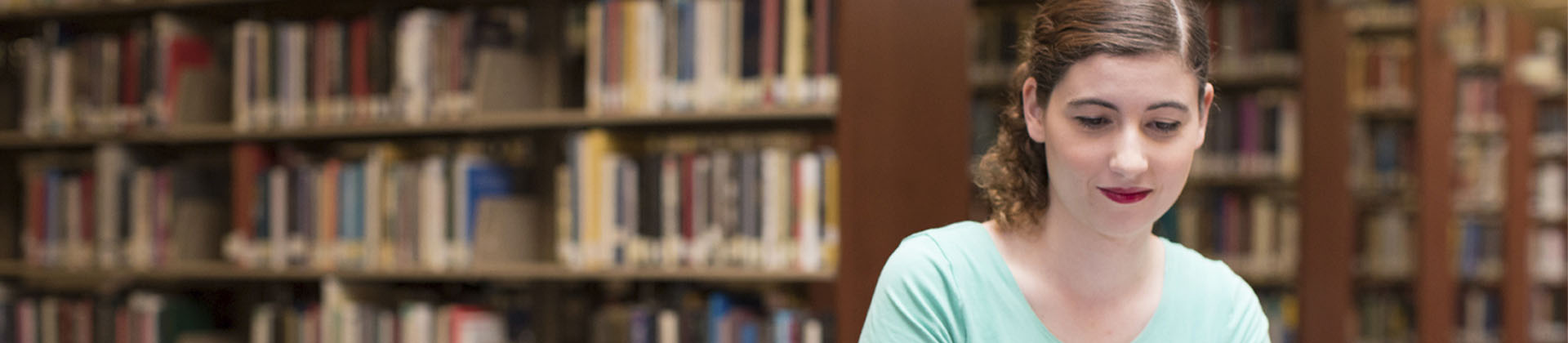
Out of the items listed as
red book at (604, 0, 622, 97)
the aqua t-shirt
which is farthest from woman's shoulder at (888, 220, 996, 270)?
red book at (604, 0, 622, 97)

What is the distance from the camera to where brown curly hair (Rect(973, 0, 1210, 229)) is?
95cm

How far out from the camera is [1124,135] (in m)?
0.94

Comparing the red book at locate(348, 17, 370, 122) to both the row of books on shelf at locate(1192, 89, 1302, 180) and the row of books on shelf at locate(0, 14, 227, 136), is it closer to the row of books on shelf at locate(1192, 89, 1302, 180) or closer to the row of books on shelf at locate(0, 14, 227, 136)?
the row of books on shelf at locate(0, 14, 227, 136)

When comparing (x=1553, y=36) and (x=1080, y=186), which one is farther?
(x=1553, y=36)

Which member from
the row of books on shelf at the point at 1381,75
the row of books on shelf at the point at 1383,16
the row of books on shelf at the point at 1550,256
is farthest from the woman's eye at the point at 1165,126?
the row of books on shelf at the point at 1550,256

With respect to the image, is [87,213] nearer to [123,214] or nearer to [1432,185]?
[123,214]

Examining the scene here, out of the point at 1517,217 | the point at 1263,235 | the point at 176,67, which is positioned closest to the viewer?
the point at 176,67

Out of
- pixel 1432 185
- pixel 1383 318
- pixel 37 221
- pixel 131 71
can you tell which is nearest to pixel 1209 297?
pixel 1432 185

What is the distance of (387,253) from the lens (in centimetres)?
251

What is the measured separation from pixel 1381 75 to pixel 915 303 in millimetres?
3424

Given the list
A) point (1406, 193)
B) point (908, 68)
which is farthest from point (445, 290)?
point (1406, 193)

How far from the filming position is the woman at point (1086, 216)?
0.94m

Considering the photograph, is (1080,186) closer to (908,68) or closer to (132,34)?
(908,68)

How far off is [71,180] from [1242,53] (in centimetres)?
299
